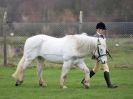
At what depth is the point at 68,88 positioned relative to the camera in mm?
12891

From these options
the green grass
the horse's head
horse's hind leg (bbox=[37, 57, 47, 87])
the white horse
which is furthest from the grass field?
the horse's head

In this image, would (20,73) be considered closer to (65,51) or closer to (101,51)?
(65,51)

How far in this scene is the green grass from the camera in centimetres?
1143

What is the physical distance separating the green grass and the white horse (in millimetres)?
427

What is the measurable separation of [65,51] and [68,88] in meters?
0.97

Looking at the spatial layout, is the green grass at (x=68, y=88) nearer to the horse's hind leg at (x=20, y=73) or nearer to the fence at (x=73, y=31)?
the horse's hind leg at (x=20, y=73)

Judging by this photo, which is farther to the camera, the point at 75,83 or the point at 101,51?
the point at 75,83

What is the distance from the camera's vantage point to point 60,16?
3247 centimetres

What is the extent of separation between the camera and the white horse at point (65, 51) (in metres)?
13.1

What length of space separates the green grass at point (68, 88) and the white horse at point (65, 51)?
0.43 metres

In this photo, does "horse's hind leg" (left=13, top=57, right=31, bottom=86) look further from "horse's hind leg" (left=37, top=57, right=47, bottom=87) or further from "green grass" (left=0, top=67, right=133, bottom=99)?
"horse's hind leg" (left=37, top=57, right=47, bottom=87)

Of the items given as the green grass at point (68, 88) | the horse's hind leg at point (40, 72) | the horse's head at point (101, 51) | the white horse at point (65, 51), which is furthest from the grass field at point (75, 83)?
the horse's head at point (101, 51)

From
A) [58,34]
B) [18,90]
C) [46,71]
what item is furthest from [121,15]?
[18,90]

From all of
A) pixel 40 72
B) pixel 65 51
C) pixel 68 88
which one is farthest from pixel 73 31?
pixel 68 88
